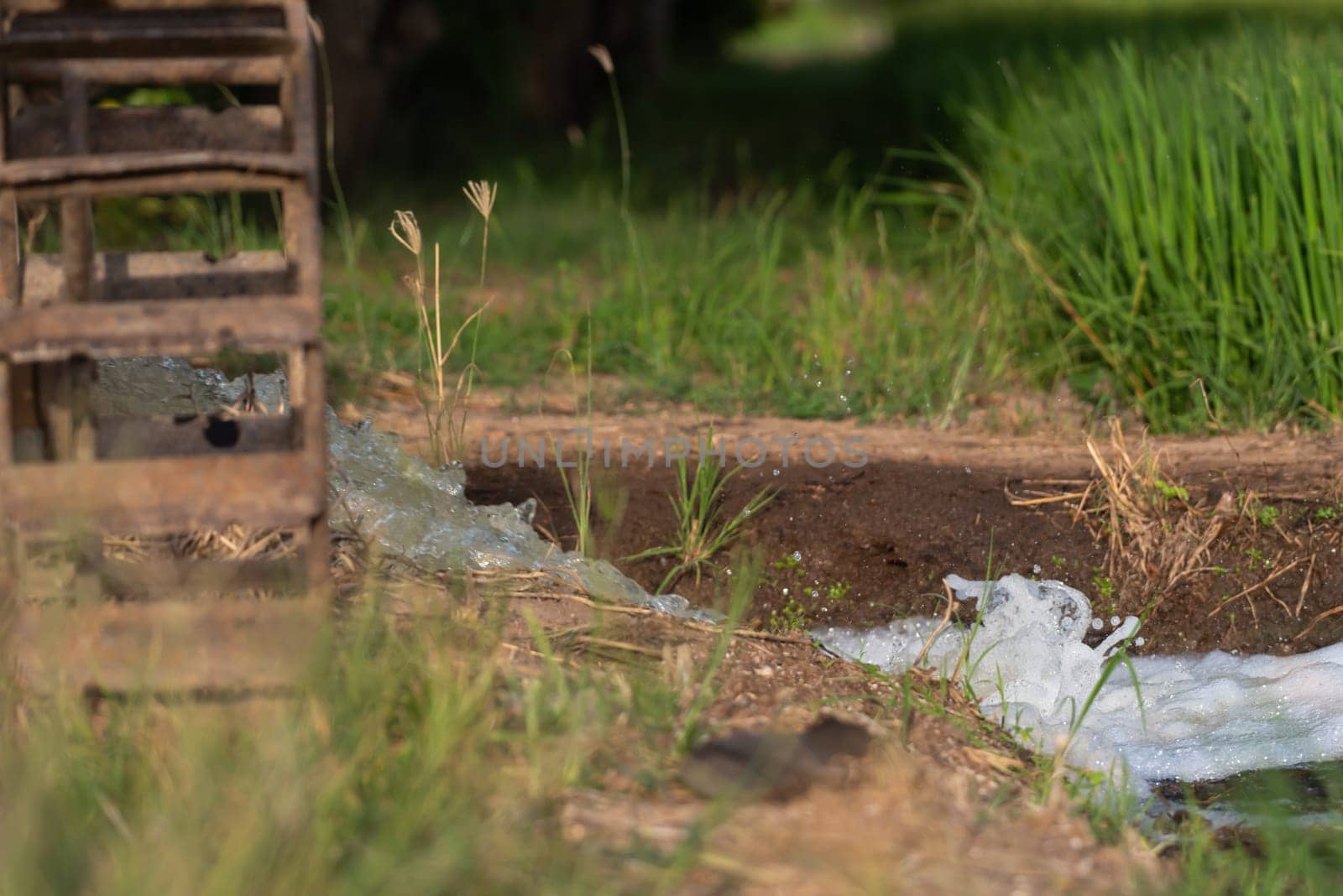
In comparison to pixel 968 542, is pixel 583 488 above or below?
above

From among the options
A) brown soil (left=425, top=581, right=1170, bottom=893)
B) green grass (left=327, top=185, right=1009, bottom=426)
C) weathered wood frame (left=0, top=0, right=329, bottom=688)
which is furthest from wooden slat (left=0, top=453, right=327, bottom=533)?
green grass (left=327, top=185, right=1009, bottom=426)

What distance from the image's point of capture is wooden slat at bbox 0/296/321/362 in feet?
7.52

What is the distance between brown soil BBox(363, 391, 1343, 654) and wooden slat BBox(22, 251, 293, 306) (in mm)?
1138

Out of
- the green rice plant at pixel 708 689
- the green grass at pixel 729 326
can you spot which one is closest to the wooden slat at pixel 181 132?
the green rice plant at pixel 708 689

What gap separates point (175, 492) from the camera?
2342mm

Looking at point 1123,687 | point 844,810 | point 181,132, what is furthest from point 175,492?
point 1123,687

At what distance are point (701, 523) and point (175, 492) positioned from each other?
5.27 ft

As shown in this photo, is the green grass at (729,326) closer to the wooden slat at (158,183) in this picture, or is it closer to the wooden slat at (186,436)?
the wooden slat at (186,436)

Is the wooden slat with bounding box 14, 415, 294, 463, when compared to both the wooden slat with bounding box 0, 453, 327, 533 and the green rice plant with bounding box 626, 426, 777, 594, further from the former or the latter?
the green rice plant with bounding box 626, 426, 777, 594

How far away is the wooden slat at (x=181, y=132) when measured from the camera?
270 cm

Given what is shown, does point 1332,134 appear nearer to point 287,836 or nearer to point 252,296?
point 252,296

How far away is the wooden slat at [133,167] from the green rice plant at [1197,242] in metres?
3.06

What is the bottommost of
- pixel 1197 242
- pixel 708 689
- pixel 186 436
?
pixel 708 689

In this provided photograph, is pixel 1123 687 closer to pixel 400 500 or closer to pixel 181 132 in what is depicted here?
pixel 400 500
